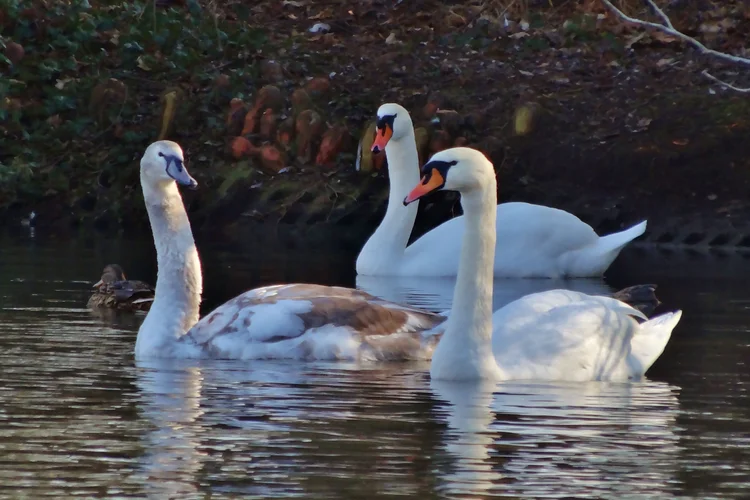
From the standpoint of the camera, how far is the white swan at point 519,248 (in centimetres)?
1684

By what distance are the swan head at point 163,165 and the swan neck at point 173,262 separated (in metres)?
0.08

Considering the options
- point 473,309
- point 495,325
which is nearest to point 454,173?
point 473,309

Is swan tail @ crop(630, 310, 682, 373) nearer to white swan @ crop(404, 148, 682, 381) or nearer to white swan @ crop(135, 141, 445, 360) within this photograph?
white swan @ crop(404, 148, 682, 381)

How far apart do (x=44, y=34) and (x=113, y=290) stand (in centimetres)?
1143

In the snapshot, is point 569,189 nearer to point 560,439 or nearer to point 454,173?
point 454,173

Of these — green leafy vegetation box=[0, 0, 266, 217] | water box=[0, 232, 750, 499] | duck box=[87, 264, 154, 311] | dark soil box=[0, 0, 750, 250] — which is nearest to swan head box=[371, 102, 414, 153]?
dark soil box=[0, 0, 750, 250]

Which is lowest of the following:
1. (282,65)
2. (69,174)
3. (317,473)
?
(317,473)

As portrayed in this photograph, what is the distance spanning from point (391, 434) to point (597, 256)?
9.02 m

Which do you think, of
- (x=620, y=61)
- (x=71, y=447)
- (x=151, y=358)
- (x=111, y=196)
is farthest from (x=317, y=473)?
(x=620, y=61)

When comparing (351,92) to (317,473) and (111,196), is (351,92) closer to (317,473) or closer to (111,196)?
(111,196)

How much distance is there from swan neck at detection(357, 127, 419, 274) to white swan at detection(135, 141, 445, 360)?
19.2ft

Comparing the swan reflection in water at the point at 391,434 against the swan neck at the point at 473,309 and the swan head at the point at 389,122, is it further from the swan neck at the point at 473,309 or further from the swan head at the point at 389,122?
the swan head at the point at 389,122

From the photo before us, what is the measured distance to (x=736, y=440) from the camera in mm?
8172

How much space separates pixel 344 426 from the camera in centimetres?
833
